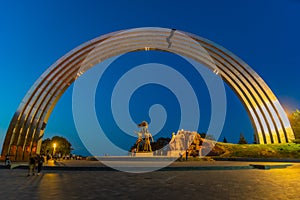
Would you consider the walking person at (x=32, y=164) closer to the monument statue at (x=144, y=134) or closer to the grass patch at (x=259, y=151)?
the monument statue at (x=144, y=134)

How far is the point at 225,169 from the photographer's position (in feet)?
55.8

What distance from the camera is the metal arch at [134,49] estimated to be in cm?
3083

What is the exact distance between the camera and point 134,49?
111ft

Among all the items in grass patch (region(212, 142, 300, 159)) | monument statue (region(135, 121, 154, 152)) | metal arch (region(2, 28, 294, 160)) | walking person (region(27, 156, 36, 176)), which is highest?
metal arch (region(2, 28, 294, 160))

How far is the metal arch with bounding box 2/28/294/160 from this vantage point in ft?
101

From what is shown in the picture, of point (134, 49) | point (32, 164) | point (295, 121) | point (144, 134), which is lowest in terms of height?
point (32, 164)

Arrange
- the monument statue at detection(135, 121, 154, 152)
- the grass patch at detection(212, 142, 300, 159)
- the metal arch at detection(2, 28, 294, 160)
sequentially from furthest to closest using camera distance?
the monument statue at detection(135, 121, 154, 152) < the metal arch at detection(2, 28, 294, 160) < the grass patch at detection(212, 142, 300, 159)

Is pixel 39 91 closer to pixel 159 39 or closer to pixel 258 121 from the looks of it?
pixel 159 39

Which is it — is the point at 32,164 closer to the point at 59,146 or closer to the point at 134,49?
the point at 134,49

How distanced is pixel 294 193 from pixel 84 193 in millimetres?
6353

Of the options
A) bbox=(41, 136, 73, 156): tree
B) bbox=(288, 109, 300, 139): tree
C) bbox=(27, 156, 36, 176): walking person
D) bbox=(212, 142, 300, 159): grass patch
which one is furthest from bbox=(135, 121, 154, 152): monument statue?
bbox=(41, 136, 73, 156): tree

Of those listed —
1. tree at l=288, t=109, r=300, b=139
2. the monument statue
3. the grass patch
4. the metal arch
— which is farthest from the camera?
tree at l=288, t=109, r=300, b=139

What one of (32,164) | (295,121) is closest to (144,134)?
(32,164)

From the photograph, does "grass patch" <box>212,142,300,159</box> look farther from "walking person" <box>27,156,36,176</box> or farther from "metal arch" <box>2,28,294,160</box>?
"walking person" <box>27,156,36,176</box>
